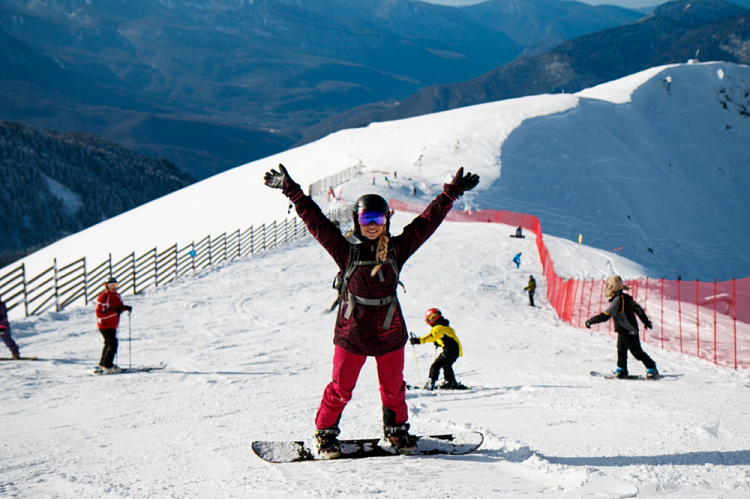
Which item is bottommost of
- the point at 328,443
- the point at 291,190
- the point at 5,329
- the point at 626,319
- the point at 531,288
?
the point at 328,443

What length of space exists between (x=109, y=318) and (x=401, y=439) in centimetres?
636

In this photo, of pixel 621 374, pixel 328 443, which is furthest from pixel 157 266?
pixel 328 443

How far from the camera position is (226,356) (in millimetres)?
12055

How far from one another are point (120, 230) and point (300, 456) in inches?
1841

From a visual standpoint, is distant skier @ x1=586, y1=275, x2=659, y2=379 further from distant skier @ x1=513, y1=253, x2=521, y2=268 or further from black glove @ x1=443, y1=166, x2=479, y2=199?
distant skier @ x1=513, y1=253, x2=521, y2=268

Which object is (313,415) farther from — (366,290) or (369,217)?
(369,217)

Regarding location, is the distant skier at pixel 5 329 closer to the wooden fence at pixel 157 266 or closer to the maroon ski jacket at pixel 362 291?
the wooden fence at pixel 157 266

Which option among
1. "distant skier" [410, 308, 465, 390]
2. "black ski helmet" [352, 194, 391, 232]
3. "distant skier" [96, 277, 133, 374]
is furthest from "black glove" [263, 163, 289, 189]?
"distant skier" [96, 277, 133, 374]

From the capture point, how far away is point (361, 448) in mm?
4977

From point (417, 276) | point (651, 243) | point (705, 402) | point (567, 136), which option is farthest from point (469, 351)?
point (567, 136)

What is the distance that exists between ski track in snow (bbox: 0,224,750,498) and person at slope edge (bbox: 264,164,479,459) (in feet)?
1.56

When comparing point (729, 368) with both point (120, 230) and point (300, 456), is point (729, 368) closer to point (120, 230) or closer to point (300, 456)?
point (300, 456)

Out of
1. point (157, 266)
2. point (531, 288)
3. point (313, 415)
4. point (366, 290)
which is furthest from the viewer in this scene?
point (157, 266)

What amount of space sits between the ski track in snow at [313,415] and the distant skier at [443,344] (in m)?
0.44
